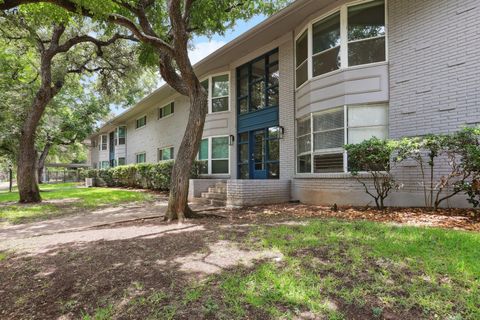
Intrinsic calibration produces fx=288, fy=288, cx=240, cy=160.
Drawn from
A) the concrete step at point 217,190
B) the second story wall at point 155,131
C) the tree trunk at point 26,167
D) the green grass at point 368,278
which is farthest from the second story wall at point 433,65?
the tree trunk at point 26,167

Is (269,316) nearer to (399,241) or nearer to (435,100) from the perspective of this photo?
(399,241)

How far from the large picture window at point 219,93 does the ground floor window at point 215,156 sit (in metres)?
1.55

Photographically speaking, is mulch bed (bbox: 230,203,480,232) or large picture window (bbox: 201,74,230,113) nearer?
mulch bed (bbox: 230,203,480,232)

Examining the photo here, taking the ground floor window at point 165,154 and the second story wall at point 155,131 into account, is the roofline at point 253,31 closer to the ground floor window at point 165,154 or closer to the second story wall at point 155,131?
the second story wall at point 155,131

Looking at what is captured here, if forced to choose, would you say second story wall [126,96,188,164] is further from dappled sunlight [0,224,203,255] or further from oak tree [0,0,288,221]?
dappled sunlight [0,224,203,255]

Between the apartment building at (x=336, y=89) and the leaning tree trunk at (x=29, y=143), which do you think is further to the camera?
the leaning tree trunk at (x=29, y=143)

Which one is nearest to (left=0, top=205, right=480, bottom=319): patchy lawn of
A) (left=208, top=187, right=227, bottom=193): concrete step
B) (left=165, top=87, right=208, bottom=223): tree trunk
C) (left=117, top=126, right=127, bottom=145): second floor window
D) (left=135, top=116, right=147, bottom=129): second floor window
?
(left=165, top=87, right=208, bottom=223): tree trunk

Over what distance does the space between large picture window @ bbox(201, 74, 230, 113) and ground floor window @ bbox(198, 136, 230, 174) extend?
1.55m

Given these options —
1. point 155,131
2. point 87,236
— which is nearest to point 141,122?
point 155,131

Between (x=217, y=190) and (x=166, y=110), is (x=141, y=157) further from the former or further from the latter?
(x=217, y=190)

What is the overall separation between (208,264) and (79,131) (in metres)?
24.6

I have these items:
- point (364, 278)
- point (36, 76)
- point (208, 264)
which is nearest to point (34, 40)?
point (36, 76)

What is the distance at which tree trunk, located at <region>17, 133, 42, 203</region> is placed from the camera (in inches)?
460

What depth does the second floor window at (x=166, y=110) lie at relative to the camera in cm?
1902
